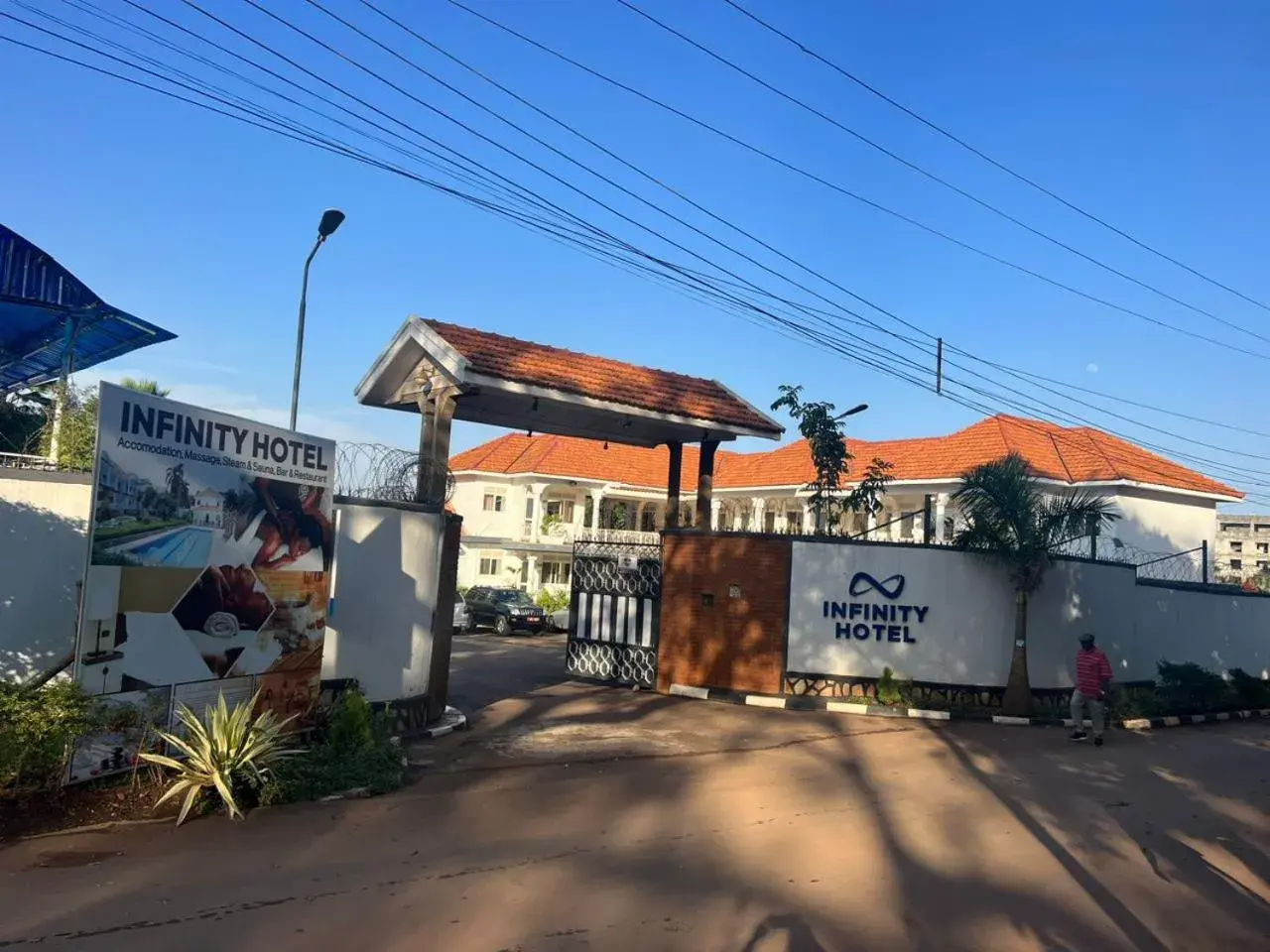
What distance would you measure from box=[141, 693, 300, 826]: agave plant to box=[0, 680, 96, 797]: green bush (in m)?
0.60

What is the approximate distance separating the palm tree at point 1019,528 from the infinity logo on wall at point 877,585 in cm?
143

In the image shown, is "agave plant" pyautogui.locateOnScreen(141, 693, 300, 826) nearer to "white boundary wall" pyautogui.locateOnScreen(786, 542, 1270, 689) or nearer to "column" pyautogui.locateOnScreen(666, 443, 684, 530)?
"white boundary wall" pyautogui.locateOnScreen(786, 542, 1270, 689)

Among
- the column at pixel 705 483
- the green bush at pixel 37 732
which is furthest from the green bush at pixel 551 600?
the green bush at pixel 37 732

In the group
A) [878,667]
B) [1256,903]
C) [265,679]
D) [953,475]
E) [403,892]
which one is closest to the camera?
[403,892]

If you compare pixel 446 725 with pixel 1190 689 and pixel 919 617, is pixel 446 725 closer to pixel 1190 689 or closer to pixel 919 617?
pixel 919 617

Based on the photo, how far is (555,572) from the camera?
4094 cm

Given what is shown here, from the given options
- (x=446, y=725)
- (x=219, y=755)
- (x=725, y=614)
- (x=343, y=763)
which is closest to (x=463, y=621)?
(x=725, y=614)

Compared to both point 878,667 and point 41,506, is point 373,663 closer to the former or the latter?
point 41,506

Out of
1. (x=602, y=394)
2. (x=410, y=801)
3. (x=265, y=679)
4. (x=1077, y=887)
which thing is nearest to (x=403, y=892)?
(x=410, y=801)

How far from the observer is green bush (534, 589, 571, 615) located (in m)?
35.3

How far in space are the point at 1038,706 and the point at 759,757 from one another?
701 centimetres

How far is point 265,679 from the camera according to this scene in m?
9.38

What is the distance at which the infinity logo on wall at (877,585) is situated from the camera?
Answer: 16.0 metres

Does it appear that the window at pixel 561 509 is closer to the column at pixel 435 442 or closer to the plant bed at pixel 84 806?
the column at pixel 435 442
